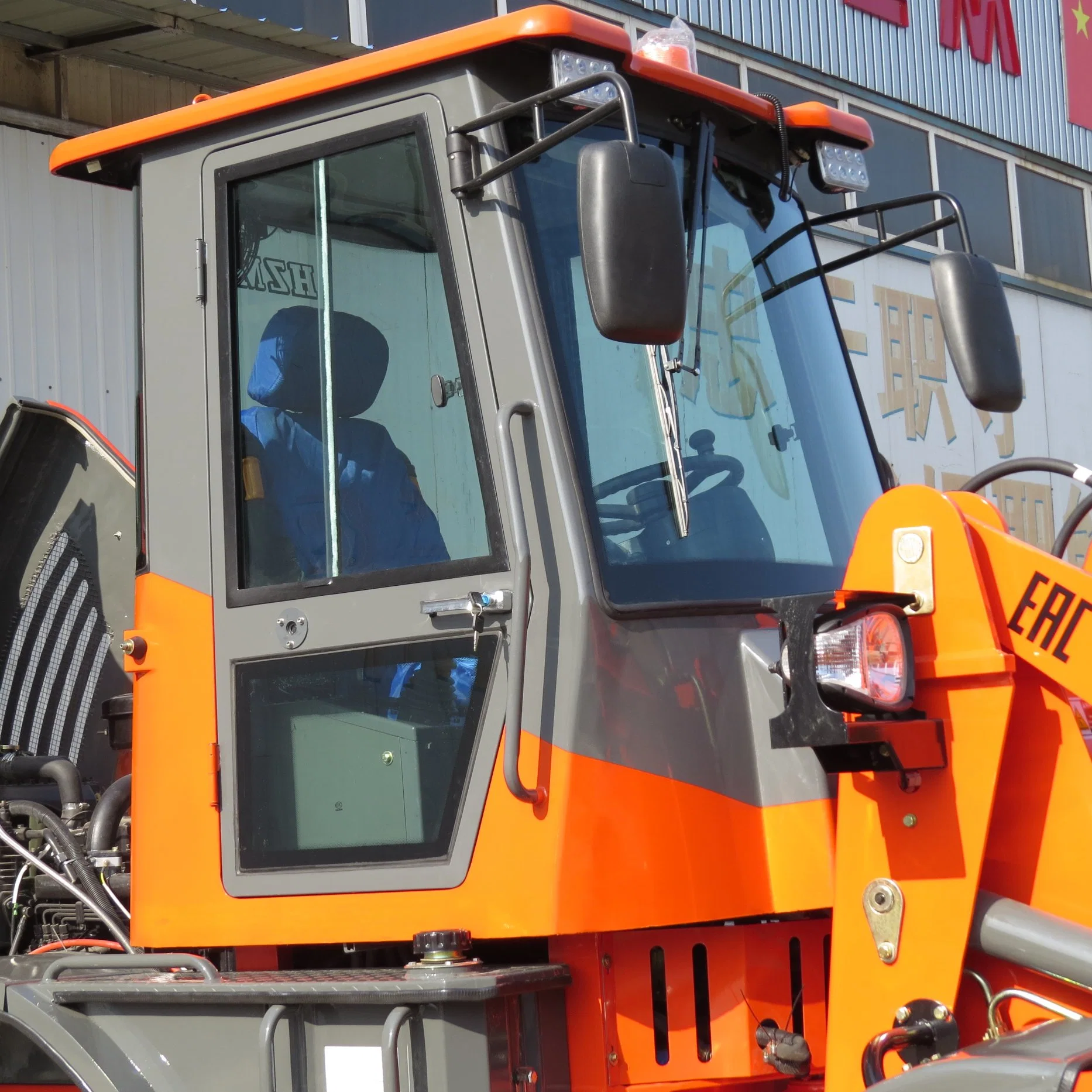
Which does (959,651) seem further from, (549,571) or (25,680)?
(25,680)

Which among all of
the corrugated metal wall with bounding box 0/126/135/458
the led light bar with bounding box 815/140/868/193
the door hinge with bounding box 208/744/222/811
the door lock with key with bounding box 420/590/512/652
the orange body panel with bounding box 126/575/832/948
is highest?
the corrugated metal wall with bounding box 0/126/135/458

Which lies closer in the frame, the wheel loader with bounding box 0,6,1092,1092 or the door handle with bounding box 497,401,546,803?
the wheel loader with bounding box 0,6,1092,1092

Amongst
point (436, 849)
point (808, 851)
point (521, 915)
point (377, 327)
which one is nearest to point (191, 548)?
point (377, 327)

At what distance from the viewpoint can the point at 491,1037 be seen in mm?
2781

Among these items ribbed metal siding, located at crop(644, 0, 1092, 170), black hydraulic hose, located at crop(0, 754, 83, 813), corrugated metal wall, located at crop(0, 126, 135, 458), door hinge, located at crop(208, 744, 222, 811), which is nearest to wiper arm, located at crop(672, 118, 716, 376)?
A: door hinge, located at crop(208, 744, 222, 811)

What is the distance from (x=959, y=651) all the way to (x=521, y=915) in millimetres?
879

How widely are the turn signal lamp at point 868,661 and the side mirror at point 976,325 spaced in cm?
95

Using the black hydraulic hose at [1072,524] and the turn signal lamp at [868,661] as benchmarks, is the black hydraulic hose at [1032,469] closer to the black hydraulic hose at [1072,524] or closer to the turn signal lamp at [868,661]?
the black hydraulic hose at [1072,524]

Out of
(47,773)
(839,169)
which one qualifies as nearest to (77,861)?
(47,773)

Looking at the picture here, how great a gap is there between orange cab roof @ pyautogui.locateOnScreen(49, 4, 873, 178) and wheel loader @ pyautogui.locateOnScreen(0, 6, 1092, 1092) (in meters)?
0.01

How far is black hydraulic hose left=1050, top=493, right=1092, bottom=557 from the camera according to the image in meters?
3.47

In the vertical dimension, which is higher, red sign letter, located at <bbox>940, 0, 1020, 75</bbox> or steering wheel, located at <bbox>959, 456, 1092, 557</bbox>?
red sign letter, located at <bbox>940, 0, 1020, 75</bbox>

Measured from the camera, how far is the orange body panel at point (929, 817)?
259 centimetres

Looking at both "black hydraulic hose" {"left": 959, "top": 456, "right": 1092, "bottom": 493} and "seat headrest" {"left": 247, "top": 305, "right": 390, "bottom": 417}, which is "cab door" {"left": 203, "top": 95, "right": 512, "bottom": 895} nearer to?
"seat headrest" {"left": 247, "top": 305, "right": 390, "bottom": 417}
